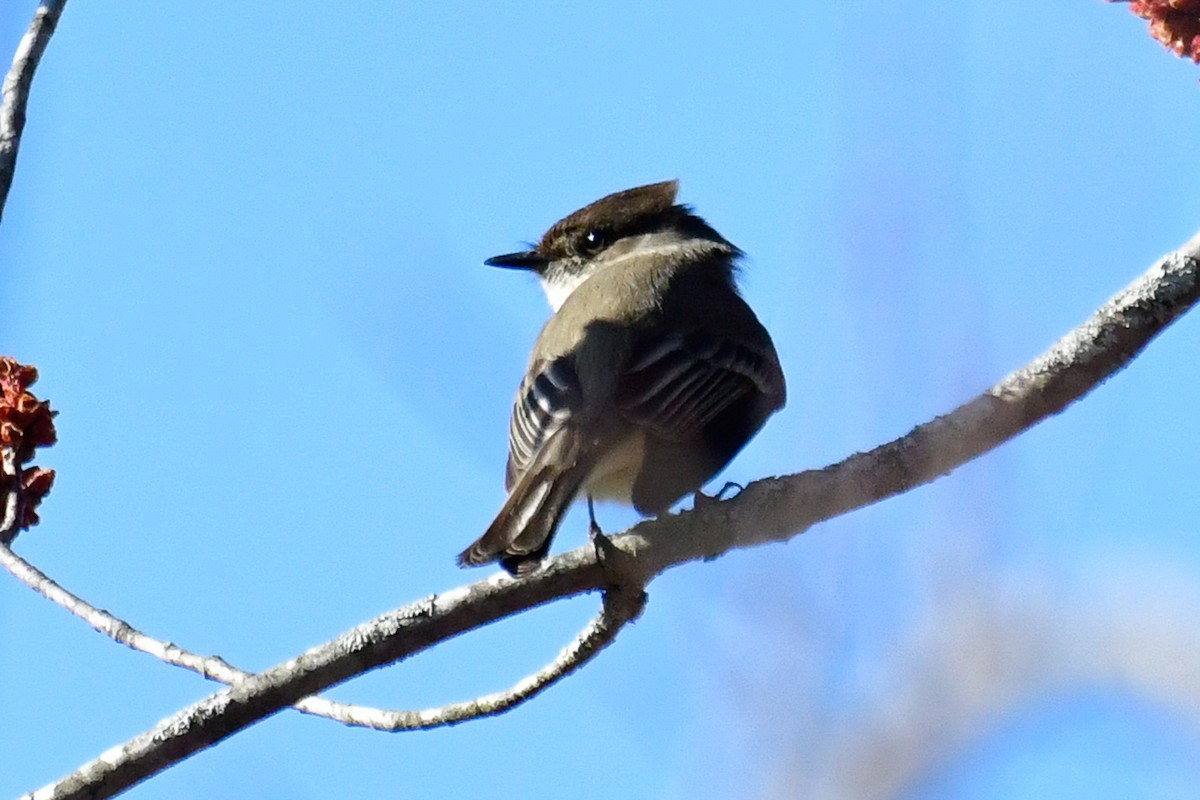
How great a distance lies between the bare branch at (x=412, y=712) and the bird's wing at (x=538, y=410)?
1096 millimetres

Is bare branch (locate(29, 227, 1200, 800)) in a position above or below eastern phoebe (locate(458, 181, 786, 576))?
below

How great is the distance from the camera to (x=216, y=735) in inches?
119

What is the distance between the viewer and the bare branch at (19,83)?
136 inches

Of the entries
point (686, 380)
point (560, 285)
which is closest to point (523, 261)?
point (560, 285)

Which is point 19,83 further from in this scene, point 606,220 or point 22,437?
point 606,220

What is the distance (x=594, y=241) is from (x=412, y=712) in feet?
11.6

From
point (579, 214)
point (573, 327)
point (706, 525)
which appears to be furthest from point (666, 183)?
point (706, 525)

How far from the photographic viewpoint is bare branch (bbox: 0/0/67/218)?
3.46 metres

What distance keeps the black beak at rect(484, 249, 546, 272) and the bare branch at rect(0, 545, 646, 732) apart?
3.35m

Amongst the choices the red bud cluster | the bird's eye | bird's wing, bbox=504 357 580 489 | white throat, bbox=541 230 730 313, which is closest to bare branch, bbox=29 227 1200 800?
the red bud cluster

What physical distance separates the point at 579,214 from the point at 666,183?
0.45 metres

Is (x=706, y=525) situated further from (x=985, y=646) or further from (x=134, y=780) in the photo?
(x=985, y=646)

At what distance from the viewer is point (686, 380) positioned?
496 centimetres

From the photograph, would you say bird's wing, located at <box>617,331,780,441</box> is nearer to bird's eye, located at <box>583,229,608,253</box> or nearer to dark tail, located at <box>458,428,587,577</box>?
dark tail, located at <box>458,428,587,577</box>
